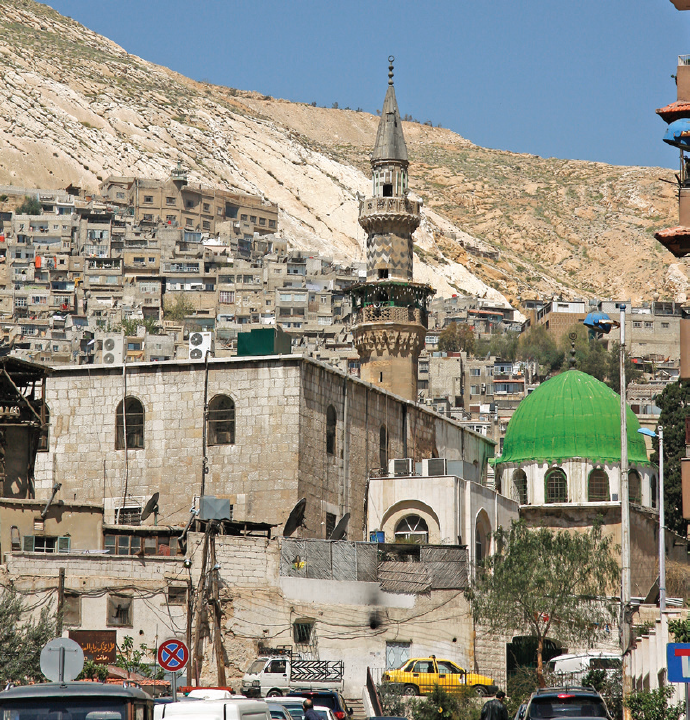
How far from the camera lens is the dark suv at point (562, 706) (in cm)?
1664

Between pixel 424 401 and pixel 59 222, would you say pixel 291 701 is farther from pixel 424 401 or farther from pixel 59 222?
pixel 59 222

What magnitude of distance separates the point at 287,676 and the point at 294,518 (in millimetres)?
6122

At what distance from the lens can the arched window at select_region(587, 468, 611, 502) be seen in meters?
42.2

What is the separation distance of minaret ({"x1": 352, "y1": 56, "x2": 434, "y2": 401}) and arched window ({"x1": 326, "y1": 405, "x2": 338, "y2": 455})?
903 centimetres

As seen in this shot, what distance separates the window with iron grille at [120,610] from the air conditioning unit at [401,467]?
9.43 meters

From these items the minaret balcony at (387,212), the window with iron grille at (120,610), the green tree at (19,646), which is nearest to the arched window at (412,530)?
the window with iron grille at (120,610)

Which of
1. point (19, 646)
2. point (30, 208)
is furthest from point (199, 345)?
point (30, 208)

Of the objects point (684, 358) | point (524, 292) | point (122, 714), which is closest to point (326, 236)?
point (524, 292)

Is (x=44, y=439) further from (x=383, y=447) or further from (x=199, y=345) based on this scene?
(x=383, y=447)

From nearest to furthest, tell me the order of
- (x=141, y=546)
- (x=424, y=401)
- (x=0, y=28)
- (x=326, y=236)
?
1. (x=141, y=546)
2. (x=424, y=401)
3. (x=326, y=236)
4. (x=0, y=28)

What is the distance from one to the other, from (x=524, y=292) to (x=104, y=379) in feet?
362

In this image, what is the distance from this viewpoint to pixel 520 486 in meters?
43.2

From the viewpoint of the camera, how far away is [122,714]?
11258 millimetres

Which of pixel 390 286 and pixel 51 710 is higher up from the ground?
pixel 390 286
